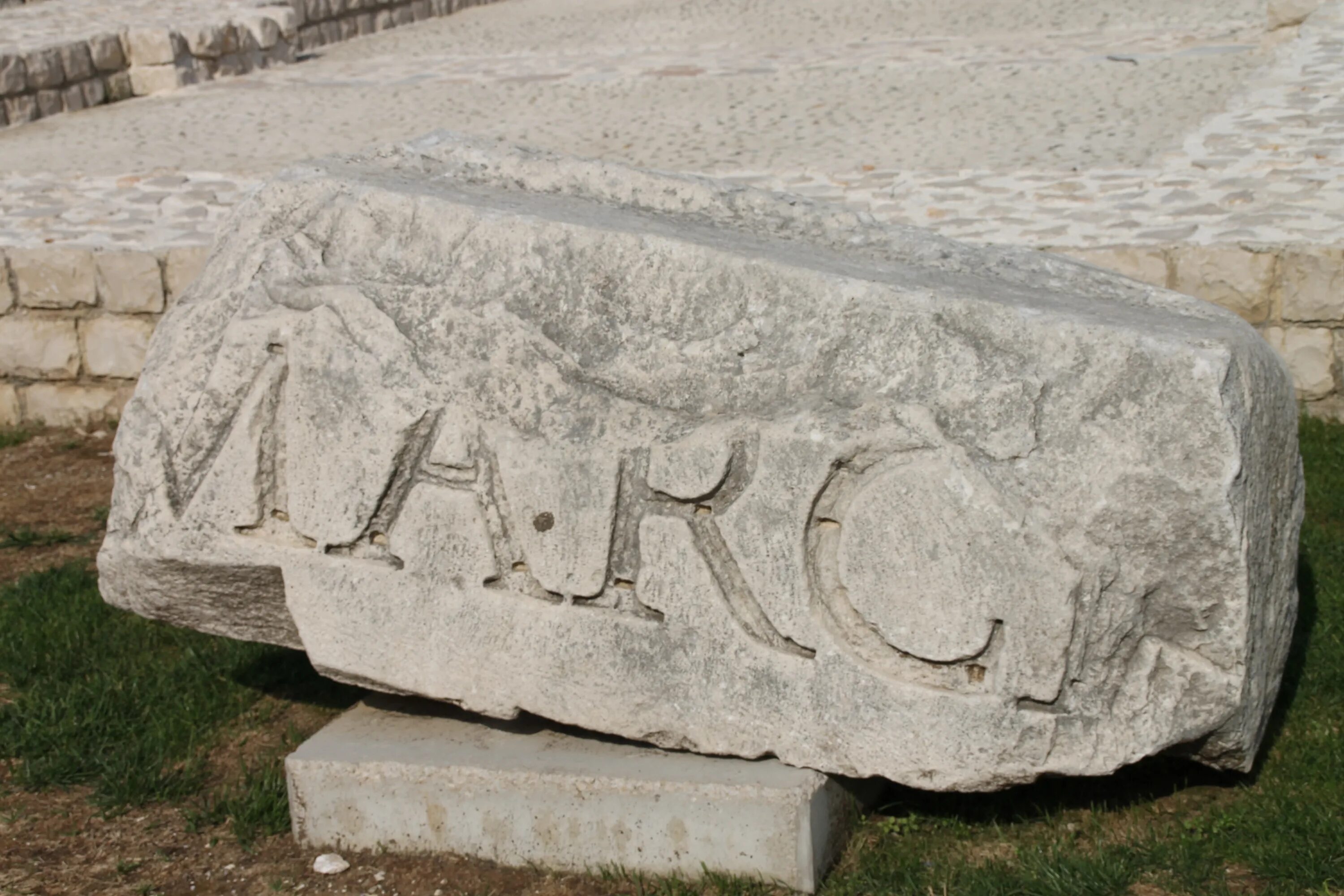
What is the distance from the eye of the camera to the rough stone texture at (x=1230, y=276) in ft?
16.1

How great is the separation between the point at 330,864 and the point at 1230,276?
3.37m

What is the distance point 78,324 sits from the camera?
5715mm

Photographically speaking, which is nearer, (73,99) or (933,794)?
(933,794)

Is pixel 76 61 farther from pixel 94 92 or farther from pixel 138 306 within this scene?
pixel 138 306

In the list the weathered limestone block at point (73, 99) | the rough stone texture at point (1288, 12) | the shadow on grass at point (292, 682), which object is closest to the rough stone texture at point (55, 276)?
the shadow on grass at point (292, 682)

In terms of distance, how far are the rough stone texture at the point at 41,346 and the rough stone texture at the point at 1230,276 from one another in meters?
3.89

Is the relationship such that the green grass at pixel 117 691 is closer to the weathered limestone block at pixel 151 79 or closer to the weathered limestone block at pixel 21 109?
the weathered limestone block at pixel 21 109

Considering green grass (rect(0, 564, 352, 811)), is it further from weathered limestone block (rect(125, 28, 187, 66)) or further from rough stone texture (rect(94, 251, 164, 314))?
weathered limestone block (rect(125, 28, 187, 66))

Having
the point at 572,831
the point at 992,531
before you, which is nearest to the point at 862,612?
the point at 992,531

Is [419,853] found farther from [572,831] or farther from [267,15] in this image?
[267,15]

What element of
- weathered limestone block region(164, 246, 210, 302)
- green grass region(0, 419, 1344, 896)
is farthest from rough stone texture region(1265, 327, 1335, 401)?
weathered limestone block region(164, 246, 210, 302)

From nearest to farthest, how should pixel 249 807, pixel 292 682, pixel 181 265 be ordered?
1. pixel 249 807
2. pixel 292 682
3. pixel 181 265

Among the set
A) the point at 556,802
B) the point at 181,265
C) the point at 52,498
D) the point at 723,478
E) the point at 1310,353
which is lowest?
the point at 52,498

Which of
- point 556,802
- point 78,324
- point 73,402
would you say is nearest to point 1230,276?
point 556,802
